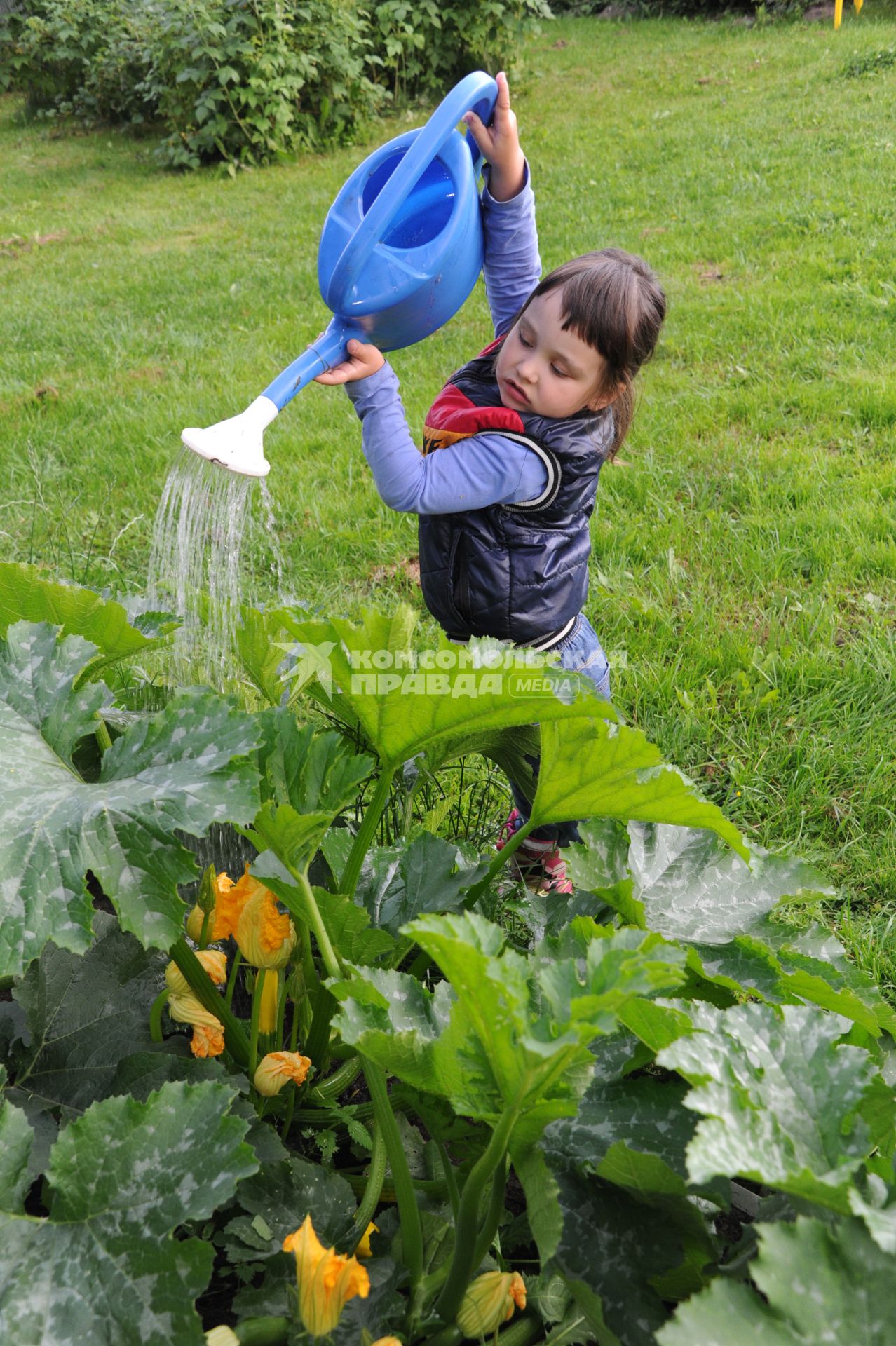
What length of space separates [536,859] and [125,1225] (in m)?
1.33

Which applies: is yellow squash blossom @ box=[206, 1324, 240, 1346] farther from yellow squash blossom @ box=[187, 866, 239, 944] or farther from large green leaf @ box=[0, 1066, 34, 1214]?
yellow squash blossom @ box=[187, 866, 239, 944]

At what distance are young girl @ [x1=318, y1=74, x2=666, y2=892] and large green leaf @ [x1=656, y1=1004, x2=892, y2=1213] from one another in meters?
0.91

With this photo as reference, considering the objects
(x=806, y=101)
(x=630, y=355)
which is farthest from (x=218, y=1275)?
(x=806, y=101)

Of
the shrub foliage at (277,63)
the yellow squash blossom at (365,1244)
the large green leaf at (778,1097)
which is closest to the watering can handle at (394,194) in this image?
the large green leaf at (778,1097)

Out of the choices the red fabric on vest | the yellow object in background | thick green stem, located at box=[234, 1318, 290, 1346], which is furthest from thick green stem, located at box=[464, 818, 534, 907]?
the yellow object in background

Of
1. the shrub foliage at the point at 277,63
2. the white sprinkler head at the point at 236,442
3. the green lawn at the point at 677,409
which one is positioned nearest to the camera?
the white sprinkler head at the point at 236,442

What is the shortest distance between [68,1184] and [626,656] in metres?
1.93

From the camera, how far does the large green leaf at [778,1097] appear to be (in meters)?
0.74

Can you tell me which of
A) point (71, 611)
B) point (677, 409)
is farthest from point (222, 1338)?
point (677, 409)

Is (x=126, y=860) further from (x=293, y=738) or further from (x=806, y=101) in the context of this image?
(x=806, y=101)

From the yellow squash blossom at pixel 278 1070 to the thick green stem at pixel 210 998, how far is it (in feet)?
0.32

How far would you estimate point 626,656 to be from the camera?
2602 mm

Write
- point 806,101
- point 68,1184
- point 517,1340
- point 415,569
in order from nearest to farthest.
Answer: point 68,1184 < point 517,1340 < point 415,569 < point 806,101

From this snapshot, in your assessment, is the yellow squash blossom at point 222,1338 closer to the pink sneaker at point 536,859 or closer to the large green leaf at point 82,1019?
the large green leaf at point 82,1019
